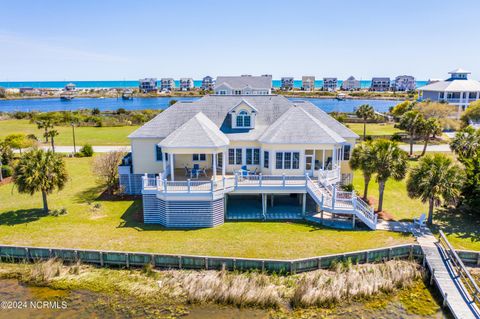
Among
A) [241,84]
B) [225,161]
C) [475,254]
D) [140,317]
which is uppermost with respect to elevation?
[241,84]

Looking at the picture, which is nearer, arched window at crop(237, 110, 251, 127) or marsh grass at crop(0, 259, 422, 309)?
marsh grass at crop(0, 259, 422, 309)

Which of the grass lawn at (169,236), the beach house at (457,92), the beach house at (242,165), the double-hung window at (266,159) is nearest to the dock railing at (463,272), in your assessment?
the grass lawn at (169,236)

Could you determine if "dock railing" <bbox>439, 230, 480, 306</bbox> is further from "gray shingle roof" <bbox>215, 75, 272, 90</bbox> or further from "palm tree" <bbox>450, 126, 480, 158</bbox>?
"gray shingle roof" <bbox>215, 75, 272, 90</bbox>

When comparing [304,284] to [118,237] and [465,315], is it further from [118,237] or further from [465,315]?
[118,237]

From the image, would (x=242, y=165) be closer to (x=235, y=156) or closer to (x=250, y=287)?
(x=235, y=156)

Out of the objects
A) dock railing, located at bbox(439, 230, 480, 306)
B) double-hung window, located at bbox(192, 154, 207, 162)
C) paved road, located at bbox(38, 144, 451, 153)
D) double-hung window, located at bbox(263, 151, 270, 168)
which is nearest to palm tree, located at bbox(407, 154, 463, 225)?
dock railing, located at bbox(439, 230, 480, 306)

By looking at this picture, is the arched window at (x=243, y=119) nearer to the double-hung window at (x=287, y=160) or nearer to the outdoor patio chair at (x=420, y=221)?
the double-hung window at (x=287, y=160)

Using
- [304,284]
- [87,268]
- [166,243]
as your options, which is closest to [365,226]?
[304,284]
